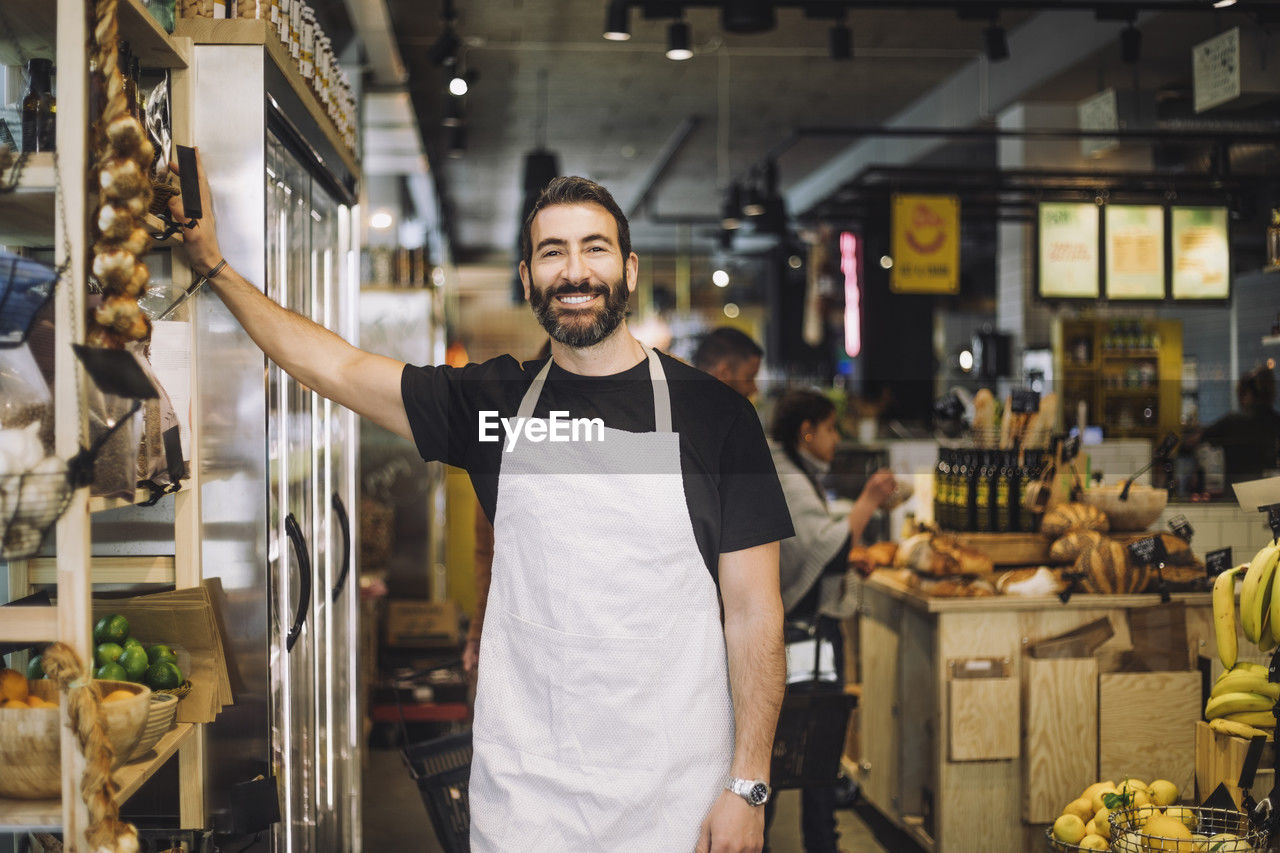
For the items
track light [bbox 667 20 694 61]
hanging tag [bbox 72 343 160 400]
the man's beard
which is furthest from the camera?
track light [bbox 667 20 694 61]

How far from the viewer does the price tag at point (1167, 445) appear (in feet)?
12.0

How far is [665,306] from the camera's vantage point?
16.8m

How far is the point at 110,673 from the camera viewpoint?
1.77m

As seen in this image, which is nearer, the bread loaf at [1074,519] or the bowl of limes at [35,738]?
the bowl of limes at [35,738]

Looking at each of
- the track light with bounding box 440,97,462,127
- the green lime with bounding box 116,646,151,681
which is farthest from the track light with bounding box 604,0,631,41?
the green lime with bounding box 116,646,151,681

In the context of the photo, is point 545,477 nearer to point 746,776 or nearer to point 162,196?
point 746,776

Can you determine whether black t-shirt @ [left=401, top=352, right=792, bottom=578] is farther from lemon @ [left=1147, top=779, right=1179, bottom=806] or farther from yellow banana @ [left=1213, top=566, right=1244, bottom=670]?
lemon @ [left=1147, top=779, right=1179, bottom=806]

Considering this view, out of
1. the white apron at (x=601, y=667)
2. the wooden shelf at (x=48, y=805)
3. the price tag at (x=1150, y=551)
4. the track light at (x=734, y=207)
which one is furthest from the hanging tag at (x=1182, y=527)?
the track light at (x=734, y=207)

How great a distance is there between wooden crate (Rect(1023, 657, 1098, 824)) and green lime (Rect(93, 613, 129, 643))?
120 inches

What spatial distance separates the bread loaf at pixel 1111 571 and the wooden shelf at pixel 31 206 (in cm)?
344

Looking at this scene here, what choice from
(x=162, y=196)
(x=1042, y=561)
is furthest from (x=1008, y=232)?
(x=162, y=196)

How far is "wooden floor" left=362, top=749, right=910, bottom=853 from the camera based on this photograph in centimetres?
443

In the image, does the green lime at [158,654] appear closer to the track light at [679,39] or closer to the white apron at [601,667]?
the white apron at [601,667]

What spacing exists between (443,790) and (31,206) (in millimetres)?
1822
